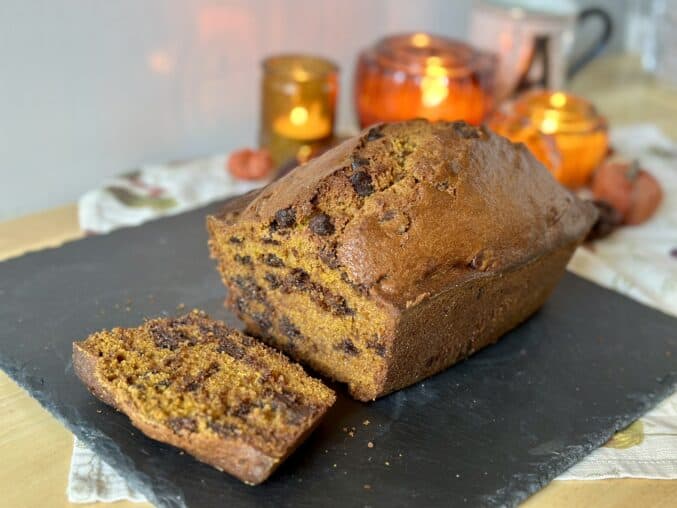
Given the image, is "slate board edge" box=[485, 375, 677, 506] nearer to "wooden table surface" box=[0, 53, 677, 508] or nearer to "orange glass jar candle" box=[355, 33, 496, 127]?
"wooden table surface" box=[0, 53, 677, 508]

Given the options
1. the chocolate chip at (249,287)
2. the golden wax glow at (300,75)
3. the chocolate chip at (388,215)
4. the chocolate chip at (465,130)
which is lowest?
the chocolate chip at (249,287)

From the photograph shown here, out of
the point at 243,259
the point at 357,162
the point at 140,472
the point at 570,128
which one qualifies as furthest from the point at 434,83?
the point at 140,472

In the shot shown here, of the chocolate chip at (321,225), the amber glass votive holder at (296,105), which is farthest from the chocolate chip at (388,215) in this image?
the amber glass votive holder at (296,105)

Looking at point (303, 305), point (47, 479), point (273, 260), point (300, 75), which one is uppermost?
point (300, 75)

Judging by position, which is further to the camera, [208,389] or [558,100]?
Result: [558,100]

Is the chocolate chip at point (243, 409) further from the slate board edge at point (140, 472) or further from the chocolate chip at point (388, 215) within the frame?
the chocolate chip at point (388, 215)

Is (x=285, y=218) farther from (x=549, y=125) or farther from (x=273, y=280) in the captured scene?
(x=549, y=125)

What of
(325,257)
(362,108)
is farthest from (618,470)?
(362,108)

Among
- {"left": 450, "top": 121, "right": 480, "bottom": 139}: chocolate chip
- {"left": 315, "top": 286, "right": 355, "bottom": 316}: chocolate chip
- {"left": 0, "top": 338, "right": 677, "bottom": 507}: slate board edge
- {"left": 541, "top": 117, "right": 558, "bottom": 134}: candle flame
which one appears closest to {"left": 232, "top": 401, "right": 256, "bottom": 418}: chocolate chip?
{"left": 0, "top": 338, "right": 677, "bottom": 507}: slate board edge
